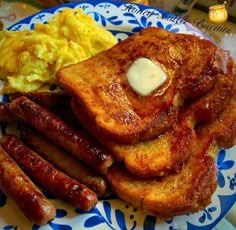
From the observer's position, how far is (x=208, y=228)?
1.67 m

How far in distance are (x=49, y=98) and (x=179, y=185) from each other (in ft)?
2.08

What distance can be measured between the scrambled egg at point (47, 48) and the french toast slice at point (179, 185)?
1.84 ft

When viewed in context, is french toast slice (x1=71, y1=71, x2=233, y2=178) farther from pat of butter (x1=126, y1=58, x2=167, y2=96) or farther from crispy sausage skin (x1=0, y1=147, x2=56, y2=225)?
crispy sausage skin (x1=0, y1=147, x2=56, y2=225)

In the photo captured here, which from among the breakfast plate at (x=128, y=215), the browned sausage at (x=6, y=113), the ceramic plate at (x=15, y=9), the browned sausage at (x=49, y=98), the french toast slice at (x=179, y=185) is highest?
the ceramic plate at (x=15, y=9)

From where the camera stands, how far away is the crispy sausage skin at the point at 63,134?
1.61 meters

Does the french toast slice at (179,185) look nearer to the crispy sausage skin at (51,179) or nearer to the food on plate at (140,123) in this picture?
A: the food on plate at (140,123)

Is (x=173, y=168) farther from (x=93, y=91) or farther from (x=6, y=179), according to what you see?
(x=6, y=179)

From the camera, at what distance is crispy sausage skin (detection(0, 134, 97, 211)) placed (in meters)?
1.55

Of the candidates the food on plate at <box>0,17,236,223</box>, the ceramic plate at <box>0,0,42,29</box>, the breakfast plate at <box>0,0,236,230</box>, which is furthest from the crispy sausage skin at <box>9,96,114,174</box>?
the ceramic plate at <box>0,0,42,29</box>

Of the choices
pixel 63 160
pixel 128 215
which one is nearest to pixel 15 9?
pixel 63 160

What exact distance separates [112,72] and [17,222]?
2.39 feet

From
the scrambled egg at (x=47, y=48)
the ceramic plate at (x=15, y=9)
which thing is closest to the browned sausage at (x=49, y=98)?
the scrambled egg at (x=47, y=48)

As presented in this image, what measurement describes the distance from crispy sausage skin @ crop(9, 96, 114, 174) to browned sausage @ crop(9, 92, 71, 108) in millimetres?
79

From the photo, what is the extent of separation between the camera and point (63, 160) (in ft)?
5.49
